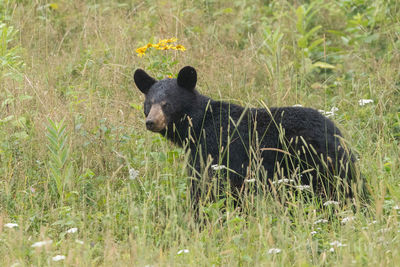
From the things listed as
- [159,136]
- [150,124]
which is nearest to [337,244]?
[150,124]

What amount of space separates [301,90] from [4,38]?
3.25 metres

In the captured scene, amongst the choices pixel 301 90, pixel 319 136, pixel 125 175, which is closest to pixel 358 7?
pixel 301 90

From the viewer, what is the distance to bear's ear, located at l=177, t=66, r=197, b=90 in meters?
5.36

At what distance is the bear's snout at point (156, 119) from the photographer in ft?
16.7

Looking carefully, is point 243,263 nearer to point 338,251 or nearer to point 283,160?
point 338,251

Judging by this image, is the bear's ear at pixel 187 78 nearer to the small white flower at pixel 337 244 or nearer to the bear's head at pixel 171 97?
the bear's head at pixel 171 97

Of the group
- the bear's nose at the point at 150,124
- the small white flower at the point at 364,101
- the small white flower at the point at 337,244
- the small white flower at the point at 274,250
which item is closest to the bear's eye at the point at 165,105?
the bear's nose at the point at 150,124

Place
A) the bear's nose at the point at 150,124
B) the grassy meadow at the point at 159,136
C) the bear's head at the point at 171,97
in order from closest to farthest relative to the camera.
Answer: the grassy meadow at the point at 159,136
the bear's nose at the point at 150,124
the bear's head at the point at 171,97

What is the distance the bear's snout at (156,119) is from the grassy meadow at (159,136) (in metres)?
0.30

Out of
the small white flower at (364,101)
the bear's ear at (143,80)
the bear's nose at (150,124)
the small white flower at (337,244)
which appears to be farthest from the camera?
the small white flower at (364,101)

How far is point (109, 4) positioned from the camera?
902 cm

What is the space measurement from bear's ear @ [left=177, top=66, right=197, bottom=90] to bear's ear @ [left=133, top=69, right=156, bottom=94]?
30 centimetres

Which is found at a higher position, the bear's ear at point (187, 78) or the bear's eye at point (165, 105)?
the bear's ear at point (187, 78)

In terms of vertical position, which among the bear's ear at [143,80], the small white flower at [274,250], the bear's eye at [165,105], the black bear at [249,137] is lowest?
the small white flower at [274,250]
